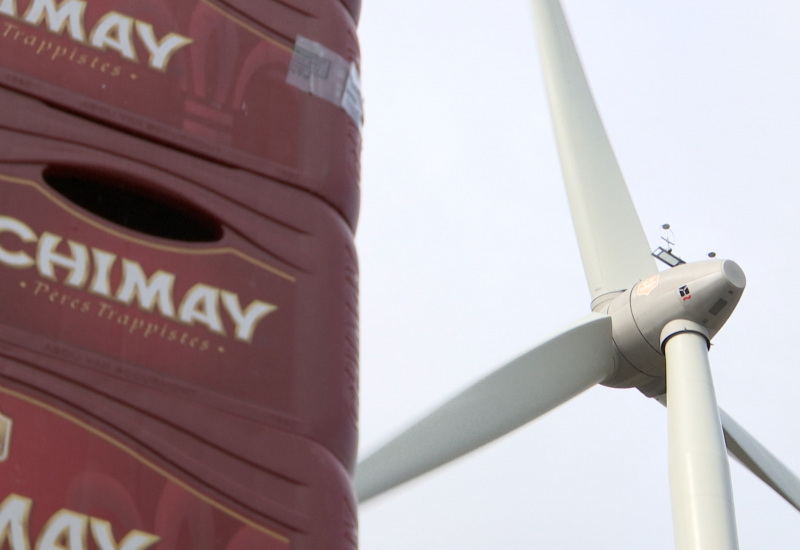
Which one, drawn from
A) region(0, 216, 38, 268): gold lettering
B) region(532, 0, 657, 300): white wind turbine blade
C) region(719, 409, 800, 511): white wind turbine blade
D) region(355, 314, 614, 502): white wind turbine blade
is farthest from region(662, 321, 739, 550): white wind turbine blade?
region(0, 216, 38, 268): gold lettering

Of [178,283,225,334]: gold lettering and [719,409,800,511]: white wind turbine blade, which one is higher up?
[719,409,800,511]: white wind turbine blade

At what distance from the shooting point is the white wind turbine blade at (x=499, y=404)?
19.4 meters

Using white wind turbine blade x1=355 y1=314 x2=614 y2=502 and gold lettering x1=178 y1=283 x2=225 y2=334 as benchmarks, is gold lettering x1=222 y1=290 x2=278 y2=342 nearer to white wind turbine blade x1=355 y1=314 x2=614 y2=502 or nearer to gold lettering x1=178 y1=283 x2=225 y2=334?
gold lettering x1=178 y1=283 x2=225 y2=334

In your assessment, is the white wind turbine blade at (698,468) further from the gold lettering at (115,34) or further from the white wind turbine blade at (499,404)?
the gold lettering at (115,34)

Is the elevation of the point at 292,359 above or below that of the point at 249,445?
above

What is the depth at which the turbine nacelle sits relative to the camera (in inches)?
864

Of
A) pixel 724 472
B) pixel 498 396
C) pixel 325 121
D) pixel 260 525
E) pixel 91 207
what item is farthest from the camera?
pixel 498 396

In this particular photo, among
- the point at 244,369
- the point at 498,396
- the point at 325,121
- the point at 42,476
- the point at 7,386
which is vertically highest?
the point at 498,396

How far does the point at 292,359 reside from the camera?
9086 mm

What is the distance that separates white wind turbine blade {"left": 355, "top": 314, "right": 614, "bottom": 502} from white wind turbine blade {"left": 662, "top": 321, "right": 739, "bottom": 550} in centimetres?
178

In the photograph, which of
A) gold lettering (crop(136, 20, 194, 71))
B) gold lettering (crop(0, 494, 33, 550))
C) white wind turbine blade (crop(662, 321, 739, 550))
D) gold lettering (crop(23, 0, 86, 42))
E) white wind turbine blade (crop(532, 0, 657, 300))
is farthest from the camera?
white wind turbine blade (crop(532, 0, 657, 300))

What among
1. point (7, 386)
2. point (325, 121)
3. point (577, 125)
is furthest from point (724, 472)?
point (7, 386)

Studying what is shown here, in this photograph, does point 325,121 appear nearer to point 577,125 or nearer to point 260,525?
point 260,525

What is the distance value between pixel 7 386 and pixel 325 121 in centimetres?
337
